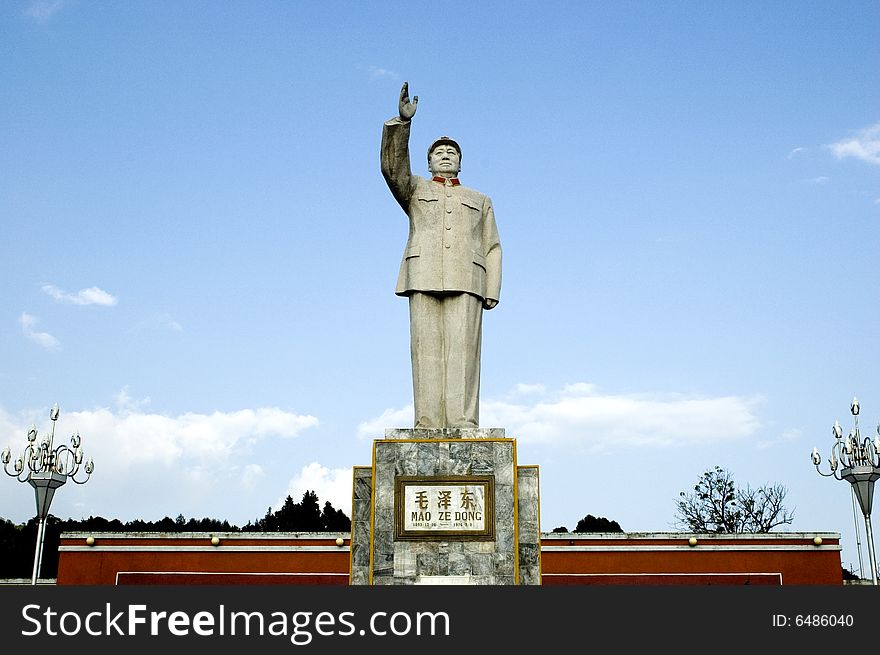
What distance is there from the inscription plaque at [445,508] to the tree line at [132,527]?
924 inches

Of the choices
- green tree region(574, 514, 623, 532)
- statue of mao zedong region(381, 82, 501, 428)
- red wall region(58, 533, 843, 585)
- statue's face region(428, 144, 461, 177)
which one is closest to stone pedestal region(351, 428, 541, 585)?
statue of mao zedong region(381, 82, 501, 428)

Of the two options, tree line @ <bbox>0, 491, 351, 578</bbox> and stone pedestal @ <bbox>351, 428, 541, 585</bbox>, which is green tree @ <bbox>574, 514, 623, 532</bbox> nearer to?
tree line @ <bbox>0, 491, 351, 578</bbox>

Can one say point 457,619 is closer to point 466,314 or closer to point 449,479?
point 449,479

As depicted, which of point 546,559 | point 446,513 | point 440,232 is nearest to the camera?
point 446,513

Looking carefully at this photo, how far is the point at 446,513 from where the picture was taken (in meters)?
8.62

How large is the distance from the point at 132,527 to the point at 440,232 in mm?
26770

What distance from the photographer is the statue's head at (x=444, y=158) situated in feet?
33.2

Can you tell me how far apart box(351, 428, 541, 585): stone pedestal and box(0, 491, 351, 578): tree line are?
2336cm

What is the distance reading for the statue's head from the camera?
399 inches

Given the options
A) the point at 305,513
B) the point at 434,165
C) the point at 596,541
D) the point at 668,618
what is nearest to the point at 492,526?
the point at 668,618

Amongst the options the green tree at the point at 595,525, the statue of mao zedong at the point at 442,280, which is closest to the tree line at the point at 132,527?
the green tree at the point at 595,525

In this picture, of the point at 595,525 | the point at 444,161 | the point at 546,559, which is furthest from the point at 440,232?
the point at 595,525

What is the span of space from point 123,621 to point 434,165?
6056mm

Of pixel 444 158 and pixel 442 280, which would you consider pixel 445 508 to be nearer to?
pixel 442 280
